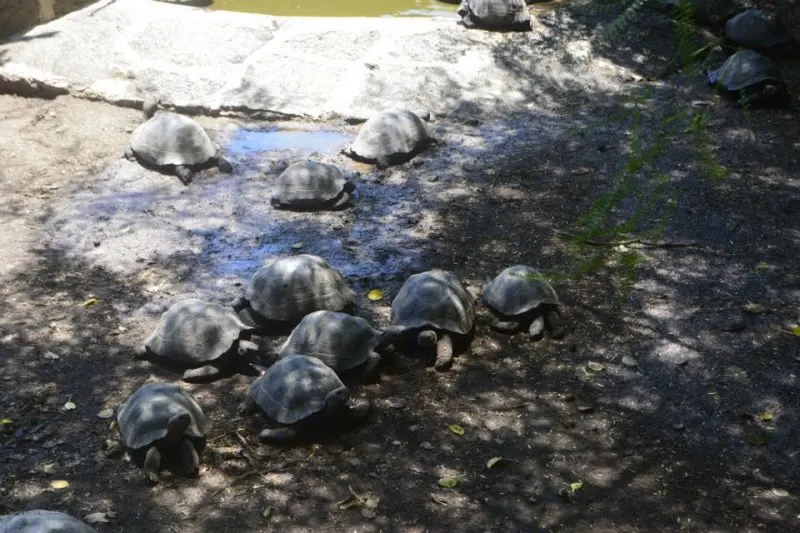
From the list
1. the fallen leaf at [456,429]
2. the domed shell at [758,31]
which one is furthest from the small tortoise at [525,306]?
the domed shell at [758,31]

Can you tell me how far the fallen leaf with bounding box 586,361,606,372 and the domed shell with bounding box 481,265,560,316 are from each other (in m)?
0.45

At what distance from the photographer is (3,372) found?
4.62 m

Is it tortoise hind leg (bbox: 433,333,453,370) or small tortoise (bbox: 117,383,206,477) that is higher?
small tortoise (bbox: 117,383,206,477)

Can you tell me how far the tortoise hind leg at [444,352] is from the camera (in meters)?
4.67

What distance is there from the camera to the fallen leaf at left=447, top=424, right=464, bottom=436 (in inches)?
165

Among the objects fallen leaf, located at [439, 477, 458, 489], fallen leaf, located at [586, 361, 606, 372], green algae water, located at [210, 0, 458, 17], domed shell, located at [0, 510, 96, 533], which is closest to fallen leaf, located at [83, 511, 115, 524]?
domed shell, located at [0, 510, 96, 533]

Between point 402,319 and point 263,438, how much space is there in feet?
3.69

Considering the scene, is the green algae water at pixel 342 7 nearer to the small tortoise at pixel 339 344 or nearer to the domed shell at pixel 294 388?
the small tortoise at pixel 339 344

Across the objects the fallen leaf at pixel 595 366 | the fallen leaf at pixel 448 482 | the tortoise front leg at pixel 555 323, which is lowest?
the fallen leaf at pixel 595 366

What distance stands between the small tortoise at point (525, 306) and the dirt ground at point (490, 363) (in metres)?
0.09

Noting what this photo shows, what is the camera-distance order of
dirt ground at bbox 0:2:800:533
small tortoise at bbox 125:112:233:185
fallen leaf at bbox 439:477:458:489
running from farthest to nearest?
small tortoise at bbox 125:112:233:185 → fallen leaf at bbox 439:477:458:489 → dirt ground at bbox 0:2:800:533

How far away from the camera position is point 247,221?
642 centimetres

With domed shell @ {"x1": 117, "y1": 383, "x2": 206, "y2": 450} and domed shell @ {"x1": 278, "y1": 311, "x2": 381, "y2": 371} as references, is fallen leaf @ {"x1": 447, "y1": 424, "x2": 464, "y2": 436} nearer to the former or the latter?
domed shell @ {"x1": 278, "y1": 311, "x2": 381, "y2": 371}

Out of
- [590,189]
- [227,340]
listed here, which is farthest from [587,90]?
[227,340]
